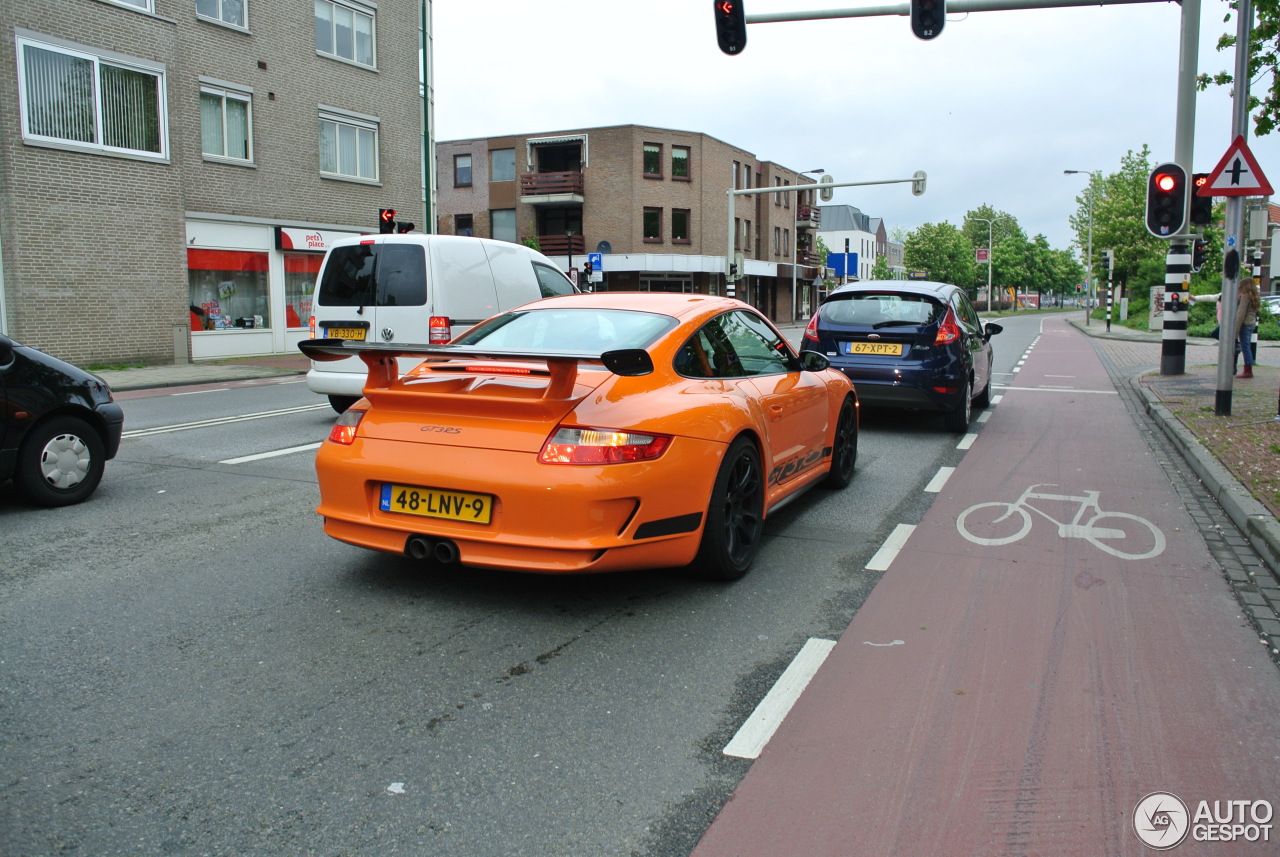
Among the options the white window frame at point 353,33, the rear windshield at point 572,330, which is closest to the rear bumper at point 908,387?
the rear windshield at point 572,330

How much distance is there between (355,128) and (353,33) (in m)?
2.51

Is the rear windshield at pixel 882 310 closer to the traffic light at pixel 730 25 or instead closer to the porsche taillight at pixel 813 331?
the porsche taillight at pixel 813 331

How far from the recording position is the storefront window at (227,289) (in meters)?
22.2

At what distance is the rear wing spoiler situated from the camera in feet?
13.0

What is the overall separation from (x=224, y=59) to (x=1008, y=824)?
2452cm

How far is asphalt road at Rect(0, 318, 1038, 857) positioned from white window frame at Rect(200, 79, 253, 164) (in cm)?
1832

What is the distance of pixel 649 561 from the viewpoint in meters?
4.46

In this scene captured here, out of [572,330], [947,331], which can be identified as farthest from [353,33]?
[572,330]

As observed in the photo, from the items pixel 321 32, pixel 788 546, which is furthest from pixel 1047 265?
pixel 788 546

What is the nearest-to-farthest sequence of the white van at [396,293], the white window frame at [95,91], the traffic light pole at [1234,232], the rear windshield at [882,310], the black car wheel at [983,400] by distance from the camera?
the rear windshield at [882,310], the white van at [396,293], the traffic light pole at [1234,232], the black car wheel at [983,400], the white window frame at [95,91]

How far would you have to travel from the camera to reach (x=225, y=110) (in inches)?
899

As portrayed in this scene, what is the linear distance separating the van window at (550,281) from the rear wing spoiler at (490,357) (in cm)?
676

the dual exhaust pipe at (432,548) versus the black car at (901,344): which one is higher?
the black car at (901,344)

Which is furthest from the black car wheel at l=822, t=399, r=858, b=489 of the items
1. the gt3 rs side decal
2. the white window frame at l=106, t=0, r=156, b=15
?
the white window frame at l=106, t=0, r=156, b=15
